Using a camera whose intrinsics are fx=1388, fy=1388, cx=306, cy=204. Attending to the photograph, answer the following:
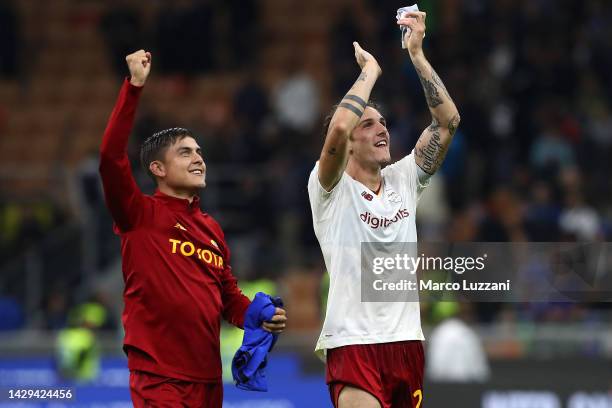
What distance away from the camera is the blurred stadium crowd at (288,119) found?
16.2 m

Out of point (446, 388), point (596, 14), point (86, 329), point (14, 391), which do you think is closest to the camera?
point (14, 391)

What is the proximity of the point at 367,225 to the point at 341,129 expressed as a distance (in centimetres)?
61

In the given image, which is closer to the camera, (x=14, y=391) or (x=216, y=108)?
(x=14, y=391)

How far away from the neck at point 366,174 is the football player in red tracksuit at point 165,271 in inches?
32.9

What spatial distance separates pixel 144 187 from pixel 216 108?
2963mm

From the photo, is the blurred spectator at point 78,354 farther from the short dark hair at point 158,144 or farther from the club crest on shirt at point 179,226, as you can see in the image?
the club crest on shirt at point 179,226

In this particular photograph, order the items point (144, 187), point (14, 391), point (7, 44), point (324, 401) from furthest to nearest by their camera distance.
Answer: point (7, 44)
point (144, 187)
point (324, 401)
point (14, 391)

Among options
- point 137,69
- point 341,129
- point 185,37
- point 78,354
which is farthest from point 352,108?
point 185,37

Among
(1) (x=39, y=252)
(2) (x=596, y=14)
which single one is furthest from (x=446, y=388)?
(2) (x=596, y=14)

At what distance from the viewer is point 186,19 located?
62.0 feet

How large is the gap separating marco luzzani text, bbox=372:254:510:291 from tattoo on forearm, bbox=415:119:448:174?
1.68 ft

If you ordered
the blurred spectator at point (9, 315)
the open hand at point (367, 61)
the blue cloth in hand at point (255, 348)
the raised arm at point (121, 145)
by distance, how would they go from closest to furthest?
the raised arm at point (121, 145), the open hand at point (367, 61), the blue cloth in hand at point (255, 348), the blurred spectator at point (9, 315)

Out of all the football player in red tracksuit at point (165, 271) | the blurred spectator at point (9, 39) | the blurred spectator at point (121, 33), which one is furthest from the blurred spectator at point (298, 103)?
the football player in red tracksuit at point (165, 271)

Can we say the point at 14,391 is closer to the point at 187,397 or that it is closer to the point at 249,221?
the point at 187,397
